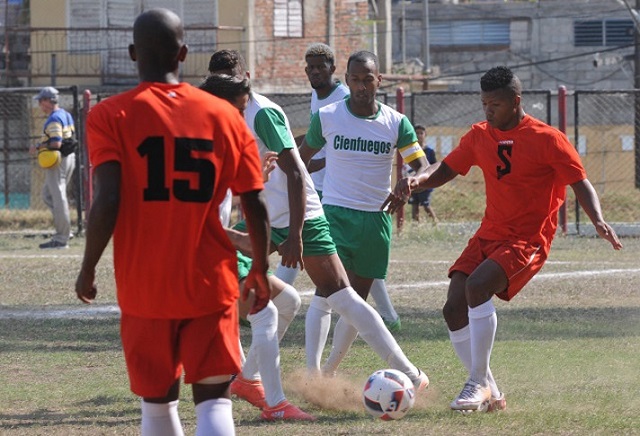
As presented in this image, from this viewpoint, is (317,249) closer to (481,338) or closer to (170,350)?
(481,338)

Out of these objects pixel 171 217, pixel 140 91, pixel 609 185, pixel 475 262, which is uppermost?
pixel 140 91

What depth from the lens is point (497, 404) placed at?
6.44 meters

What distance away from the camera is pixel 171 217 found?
4.15 metres

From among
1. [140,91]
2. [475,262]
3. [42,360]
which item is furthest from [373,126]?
[140,91]

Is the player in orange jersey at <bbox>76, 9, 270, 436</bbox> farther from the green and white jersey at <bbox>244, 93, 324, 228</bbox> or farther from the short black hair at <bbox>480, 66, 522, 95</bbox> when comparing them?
the short black hair at <bbox>480, 66, 522, 95</bbox>

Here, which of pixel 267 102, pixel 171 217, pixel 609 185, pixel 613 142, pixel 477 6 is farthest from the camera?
pixel 477 6

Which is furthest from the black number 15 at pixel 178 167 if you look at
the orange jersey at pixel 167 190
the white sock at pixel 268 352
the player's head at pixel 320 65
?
the player's head at pixel 320 65

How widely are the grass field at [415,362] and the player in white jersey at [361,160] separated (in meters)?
0.77

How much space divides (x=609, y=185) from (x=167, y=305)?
71.7ft

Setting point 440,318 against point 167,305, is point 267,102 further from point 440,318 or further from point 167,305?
point 440,318

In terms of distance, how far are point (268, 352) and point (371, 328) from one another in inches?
27.3

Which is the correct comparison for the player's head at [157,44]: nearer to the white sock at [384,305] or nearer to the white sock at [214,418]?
the white sock at [214,418]

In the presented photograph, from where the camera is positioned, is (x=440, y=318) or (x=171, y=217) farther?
(x=440, y=318)

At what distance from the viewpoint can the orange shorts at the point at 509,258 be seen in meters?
6.41
